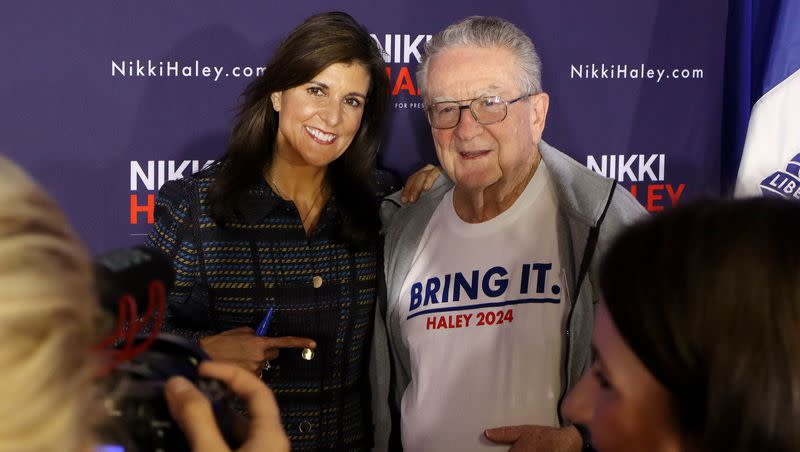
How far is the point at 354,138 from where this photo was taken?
2422mm

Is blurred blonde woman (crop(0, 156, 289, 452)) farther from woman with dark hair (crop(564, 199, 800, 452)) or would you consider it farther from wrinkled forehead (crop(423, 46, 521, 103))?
wrinkled forehead (crop(423, 46, 521, 103))

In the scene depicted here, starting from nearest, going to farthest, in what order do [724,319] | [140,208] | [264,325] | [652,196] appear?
1. [724,319]
2. [264,325]
3. [140,208]
4. [652,196]

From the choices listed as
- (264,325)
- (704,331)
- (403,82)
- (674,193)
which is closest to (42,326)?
(704,331)

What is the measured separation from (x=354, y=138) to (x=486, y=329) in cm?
64

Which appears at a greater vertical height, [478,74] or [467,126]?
[478,74]

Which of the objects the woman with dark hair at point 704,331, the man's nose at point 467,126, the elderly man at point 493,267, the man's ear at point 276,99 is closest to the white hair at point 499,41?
the elderly man at point 493,267

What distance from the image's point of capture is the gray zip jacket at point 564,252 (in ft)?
6.79

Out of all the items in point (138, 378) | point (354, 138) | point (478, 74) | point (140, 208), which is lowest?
point (138, 378)

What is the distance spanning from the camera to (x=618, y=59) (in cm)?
280

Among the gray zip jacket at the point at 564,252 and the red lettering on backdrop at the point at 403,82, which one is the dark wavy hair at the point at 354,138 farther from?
the red lettering on backdrop at the point at 403,82

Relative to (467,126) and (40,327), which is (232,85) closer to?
(467,126)

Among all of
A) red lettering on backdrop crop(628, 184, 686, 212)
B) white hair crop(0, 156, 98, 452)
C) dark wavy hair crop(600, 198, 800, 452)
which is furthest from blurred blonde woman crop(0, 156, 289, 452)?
red lettering on backdrop crop(628, 184, 686, 212)

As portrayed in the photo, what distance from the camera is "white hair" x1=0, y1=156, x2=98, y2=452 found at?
609 mm

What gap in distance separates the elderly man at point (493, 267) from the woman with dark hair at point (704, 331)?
3.46 feet
